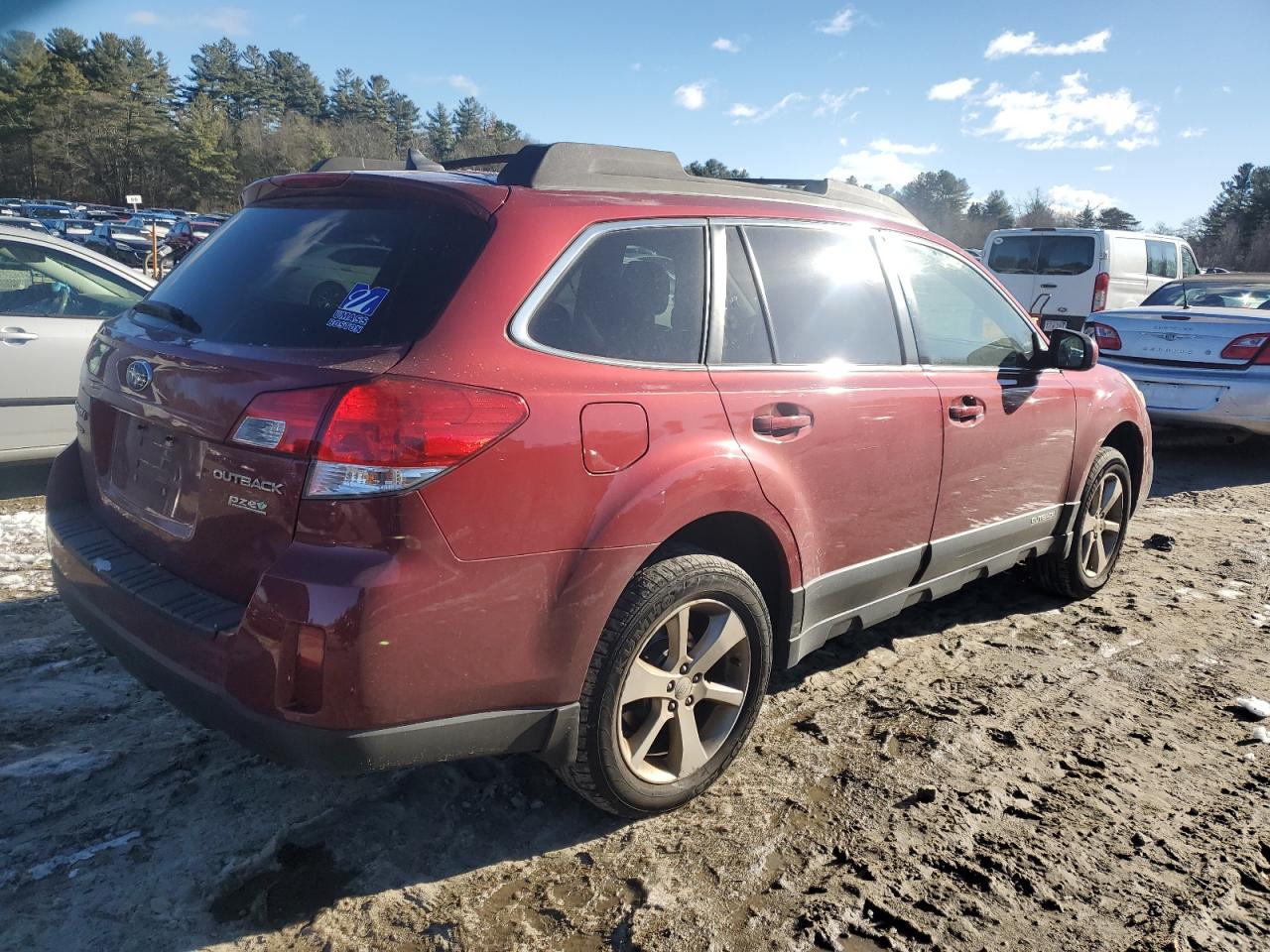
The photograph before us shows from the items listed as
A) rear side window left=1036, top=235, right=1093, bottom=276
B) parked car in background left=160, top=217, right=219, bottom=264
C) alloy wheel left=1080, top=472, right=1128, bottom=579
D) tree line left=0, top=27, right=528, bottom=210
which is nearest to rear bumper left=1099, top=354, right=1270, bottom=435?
alloy wheel left=1080, top=472, right=1128, bottom=579

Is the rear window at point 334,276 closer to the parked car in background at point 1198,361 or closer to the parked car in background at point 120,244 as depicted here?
the parked car in background at point 1198,361

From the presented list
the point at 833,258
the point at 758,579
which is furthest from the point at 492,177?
the point at 758,579

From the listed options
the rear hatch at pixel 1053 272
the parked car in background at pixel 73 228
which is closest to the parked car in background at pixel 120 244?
the parked car in background at pixel 73 228

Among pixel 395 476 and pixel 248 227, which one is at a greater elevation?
pixel 248 227

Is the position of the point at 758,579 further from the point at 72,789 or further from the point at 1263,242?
the point at 1263,242

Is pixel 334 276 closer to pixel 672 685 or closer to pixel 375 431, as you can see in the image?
pixel 375 431

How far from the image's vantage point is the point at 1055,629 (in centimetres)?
442

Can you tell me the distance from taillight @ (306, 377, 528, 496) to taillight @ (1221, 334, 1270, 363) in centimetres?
770

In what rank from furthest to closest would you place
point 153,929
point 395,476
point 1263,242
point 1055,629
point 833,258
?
point 1263,242, point 1055,629, point 833,258, point 153,929, point 395,476

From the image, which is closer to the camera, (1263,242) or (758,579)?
Answer: (758,579)

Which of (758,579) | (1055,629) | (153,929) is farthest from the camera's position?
(1055,629)

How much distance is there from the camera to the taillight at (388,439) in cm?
205

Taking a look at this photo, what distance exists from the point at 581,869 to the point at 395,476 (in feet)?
4.05

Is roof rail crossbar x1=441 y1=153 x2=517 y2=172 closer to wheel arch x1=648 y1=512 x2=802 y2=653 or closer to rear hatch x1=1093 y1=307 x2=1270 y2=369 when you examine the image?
wheel arch x1=648 y1=512 x2=802 y2=653
